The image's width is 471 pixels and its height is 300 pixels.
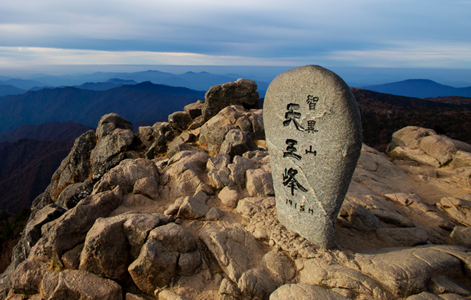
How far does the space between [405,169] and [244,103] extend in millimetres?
15728

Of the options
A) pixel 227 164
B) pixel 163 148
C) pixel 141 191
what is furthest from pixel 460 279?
pixel 163 148

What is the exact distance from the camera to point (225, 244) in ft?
26.6

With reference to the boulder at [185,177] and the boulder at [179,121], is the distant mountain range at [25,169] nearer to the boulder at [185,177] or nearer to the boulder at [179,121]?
the boulder at [179,121]

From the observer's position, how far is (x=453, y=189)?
14984 millimetres

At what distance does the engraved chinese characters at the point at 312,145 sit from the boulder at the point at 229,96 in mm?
17746

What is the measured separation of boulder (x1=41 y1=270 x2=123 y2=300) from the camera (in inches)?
282

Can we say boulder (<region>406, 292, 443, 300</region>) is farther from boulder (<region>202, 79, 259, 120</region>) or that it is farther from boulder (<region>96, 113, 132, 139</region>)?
boulder (<region>96, 113, 132, 139</region>)

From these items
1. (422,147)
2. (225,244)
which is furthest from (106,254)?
(422,147)

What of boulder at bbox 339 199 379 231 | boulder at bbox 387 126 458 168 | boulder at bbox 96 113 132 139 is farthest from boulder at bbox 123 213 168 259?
boulder at bbox 387 126 458 168

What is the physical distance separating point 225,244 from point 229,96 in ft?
66.1

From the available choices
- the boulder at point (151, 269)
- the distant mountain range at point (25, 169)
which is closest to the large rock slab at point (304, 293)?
the boulder at point (151, 269)

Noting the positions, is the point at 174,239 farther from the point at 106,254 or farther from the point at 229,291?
the point at 229,291

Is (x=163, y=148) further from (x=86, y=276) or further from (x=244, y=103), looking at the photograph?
(x=86, y=276)

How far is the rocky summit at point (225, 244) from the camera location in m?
6.91
